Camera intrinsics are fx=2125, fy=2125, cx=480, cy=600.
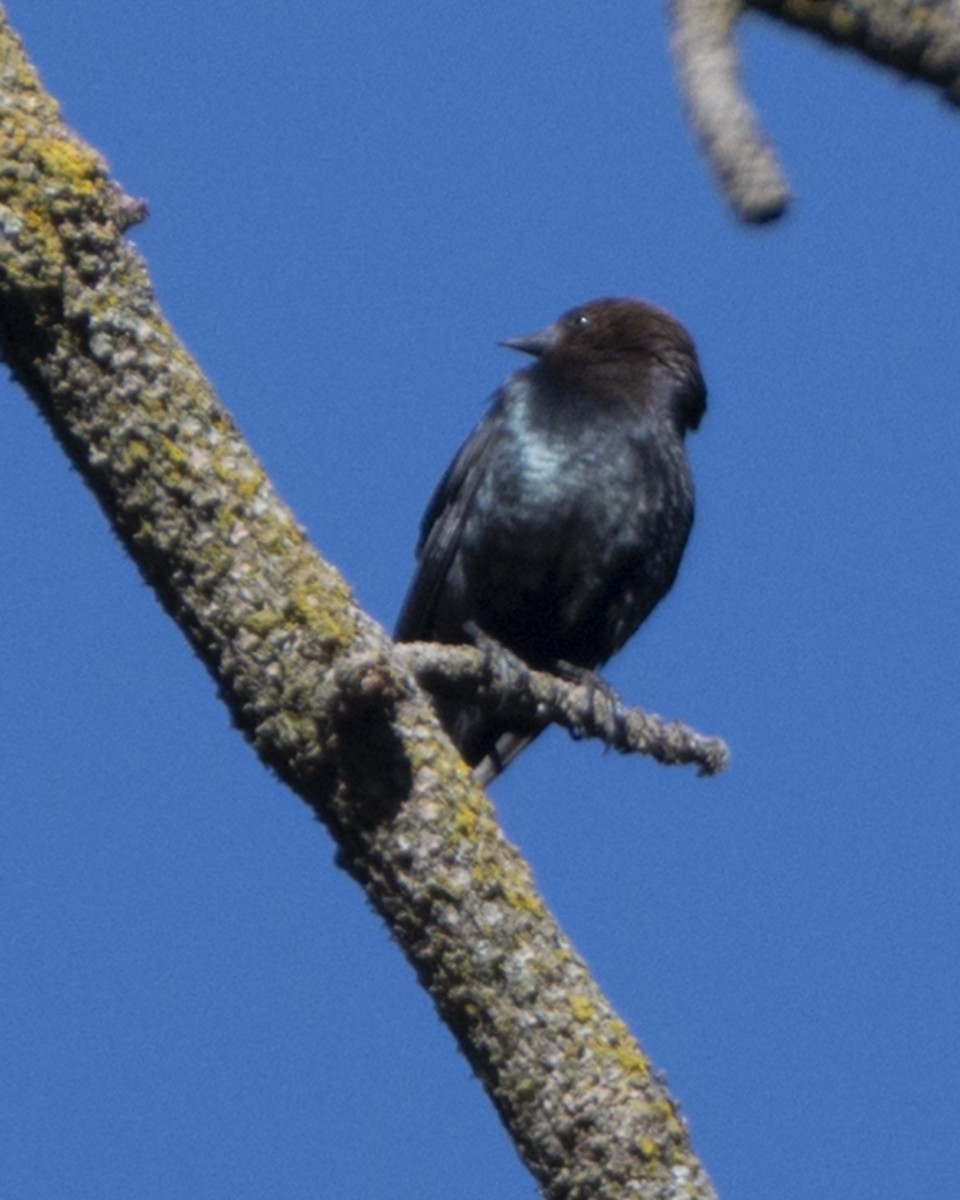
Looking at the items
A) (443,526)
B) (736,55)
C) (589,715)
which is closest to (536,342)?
(443,526)

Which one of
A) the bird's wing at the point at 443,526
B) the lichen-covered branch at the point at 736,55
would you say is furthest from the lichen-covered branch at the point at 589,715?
the bird's wing at the point at 443,526

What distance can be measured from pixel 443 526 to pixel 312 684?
11.7 ft

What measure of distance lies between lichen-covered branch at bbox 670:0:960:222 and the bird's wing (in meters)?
4.69

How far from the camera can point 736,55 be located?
1.67 m

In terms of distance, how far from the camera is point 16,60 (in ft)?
10.5

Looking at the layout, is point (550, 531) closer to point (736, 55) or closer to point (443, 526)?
point (443, 526)

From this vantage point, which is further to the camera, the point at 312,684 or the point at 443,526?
the point at 443,526

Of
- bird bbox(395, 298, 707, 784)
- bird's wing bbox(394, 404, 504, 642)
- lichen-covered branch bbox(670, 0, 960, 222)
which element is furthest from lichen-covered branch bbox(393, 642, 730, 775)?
bird's wing bbox(394, 404, 504, 642)

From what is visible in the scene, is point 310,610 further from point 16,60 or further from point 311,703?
point 16,60

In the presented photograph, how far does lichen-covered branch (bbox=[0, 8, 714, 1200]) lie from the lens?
9.16 ft

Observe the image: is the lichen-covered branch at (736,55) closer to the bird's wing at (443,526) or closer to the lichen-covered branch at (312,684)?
the lichen-covered branch at (312,684)

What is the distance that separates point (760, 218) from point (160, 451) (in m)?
1.61

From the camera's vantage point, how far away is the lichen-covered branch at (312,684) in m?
2.79

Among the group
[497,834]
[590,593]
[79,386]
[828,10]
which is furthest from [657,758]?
[828,10]
